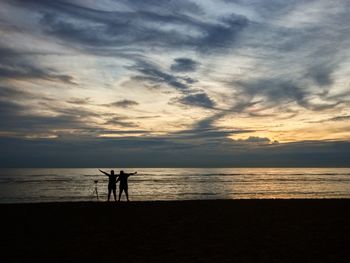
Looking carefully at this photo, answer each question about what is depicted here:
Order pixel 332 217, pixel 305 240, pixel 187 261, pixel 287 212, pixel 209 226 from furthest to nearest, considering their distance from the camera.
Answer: pixel 287 212
pixel 332 217
pixel 209 226
pixel 305 240
pixel 187 261

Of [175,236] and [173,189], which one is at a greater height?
[175,236]

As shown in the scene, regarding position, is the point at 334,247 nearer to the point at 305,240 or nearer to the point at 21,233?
the point at 305,240

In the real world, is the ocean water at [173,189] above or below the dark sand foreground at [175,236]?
below

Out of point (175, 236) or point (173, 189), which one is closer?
point (175, 236)

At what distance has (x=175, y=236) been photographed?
36.3 ft

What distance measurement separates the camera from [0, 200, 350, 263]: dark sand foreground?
8.62 meters

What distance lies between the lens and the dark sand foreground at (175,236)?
8.62 metres

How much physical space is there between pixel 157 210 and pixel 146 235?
6528 millimetres

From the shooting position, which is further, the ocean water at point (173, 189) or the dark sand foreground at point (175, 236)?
the ocean water at point (173, 189)

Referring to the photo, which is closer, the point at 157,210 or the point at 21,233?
the point at 21,233

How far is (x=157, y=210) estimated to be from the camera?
17734mm

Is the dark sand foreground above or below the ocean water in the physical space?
above

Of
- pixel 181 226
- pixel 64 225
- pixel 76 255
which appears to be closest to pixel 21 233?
pixel 64 225

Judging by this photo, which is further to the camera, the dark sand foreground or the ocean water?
the ocean water
